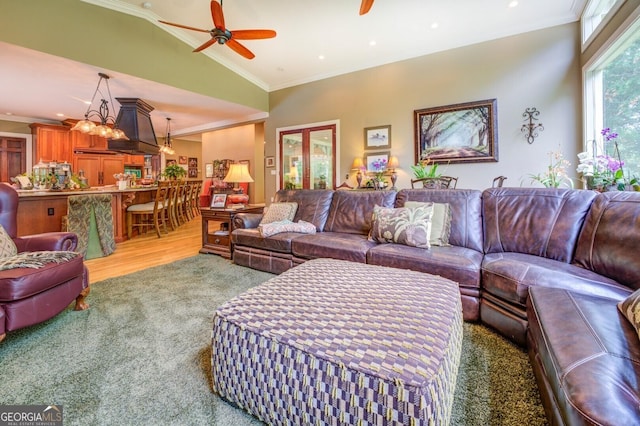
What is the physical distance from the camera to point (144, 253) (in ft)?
13.0

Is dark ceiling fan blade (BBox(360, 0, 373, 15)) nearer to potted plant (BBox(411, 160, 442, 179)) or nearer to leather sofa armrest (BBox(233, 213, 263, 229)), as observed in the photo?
potted plant (BBox(411, 160, 442, 179))

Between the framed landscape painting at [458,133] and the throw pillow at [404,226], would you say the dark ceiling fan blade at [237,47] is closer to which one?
the throw pillow at [404,226]

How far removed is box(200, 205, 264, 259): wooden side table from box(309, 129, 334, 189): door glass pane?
1923 millimetres

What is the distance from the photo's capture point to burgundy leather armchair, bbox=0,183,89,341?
157 cm

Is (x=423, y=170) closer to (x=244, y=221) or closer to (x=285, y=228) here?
(x=285, y=228)

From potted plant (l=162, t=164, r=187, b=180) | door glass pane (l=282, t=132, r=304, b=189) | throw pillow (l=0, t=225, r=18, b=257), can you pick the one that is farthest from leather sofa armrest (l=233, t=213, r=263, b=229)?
potted plant (l=162, t=164, r=187, b=180)

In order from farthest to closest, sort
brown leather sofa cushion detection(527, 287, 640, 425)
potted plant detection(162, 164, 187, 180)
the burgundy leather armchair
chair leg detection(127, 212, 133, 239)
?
1. potted plant detection(162, 164, 187, 180)
2. chair leg detection(127, 212, 133, 239)
3. the burgundy leather armchair
4. brown leather sofa cushion detection(527, 287, 640, 425)

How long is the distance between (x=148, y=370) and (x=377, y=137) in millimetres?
4473

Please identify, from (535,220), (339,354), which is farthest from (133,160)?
(535,220)

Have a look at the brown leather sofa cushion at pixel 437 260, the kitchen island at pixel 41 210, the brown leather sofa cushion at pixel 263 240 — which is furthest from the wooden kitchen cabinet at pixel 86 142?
the brown leather sofa cushion at pixel 437 260

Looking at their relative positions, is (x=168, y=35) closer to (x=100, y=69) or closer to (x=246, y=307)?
(x=100, y=69)

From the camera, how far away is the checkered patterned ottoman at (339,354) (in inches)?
32.8

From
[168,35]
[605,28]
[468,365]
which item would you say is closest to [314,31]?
[168,35]

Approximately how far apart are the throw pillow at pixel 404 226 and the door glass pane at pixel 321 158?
2834mm
